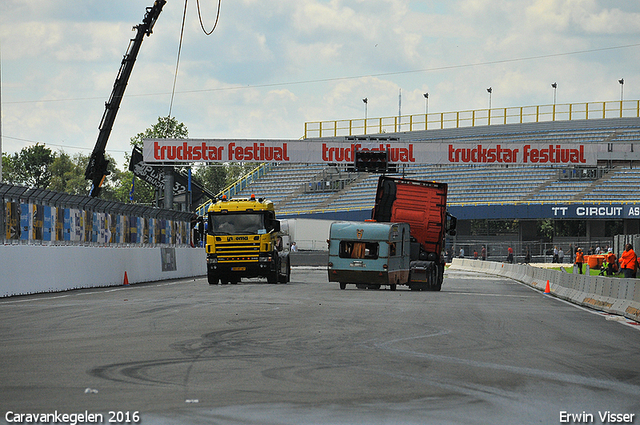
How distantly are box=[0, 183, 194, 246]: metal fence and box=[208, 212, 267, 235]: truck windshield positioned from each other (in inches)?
131

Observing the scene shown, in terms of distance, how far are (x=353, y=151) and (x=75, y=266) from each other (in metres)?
26.1

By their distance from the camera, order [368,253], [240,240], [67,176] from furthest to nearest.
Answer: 1. [67,176]
2. [240,240]
3. [368,253]

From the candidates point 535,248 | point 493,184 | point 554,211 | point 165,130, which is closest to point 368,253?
point 535,248

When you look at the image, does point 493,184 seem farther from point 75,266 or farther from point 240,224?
point 75,266

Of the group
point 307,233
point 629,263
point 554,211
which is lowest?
point 629,263

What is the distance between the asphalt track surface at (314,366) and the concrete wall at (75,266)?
525 cm

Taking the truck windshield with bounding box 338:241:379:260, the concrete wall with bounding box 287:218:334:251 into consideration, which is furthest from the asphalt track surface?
the concrete wall with bounding box 287:218:334:251

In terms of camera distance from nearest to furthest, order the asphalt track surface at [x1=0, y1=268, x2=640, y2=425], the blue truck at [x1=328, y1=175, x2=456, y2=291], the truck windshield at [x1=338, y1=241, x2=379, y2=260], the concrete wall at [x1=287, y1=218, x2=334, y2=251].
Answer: the asphalt track surface at [x1=0, y1=268, x2=640, y2=425] → the truck windshield at [x1=338, y1=241, x2=379, y2=260] → the blue truck at [x1=328, y1=175, x2=456, y2=291] → the concrete wall at [x1=287, y1=218, x2=334, y2=251]

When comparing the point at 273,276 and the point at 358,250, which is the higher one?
the point at 358,250

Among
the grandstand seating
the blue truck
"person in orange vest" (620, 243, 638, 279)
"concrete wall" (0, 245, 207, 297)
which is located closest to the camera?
"concrete wall" (0, 245, 207, 297)

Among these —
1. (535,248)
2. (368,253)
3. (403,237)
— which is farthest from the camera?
(535,248)

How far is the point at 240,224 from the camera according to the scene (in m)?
30.8

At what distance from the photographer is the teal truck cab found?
28219 millimetres

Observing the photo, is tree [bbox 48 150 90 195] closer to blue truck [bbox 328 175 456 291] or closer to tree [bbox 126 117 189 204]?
tree [bbox 126 117 189 204]
